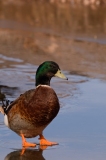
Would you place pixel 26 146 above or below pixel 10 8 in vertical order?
below

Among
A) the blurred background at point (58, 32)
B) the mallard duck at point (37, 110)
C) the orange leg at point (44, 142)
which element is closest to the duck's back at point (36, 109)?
the mallard duck at point (37, 110)

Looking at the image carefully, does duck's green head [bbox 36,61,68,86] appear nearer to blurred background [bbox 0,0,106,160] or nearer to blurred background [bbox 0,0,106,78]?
blurred background [bbox 0,0,106,160]

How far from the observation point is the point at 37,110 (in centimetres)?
636

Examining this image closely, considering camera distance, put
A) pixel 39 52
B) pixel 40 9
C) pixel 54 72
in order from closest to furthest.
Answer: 1. pixel 54 72
2. pixel 39 52
3. pixel 40 9

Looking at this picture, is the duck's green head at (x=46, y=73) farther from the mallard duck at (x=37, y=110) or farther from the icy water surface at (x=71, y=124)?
the icy water surface at (x=71, y=124)

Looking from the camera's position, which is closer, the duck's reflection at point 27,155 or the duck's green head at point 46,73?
the duck's reflection at point 27,155

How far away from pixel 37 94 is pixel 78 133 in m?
0.82

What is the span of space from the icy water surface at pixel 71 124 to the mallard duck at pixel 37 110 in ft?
0.53

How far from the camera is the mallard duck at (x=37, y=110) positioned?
251 inches

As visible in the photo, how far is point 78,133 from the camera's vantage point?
7.03m

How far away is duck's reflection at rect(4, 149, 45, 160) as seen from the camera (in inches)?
244

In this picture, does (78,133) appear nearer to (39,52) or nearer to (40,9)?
(39,52)

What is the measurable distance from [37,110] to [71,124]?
1170mm

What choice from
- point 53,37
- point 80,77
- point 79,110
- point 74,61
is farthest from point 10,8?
point 79,110
